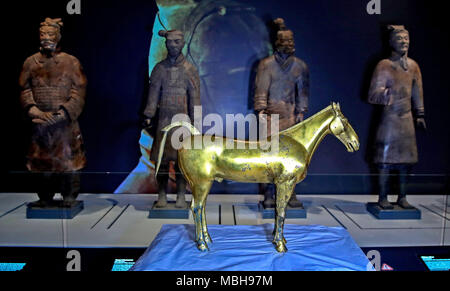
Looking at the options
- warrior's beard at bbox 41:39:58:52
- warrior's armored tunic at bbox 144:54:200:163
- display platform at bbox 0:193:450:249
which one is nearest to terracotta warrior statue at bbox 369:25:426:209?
display platform at bbox 0:193:450:249

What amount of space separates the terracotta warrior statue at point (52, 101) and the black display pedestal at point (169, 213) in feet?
2.30

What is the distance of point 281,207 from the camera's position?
6.11ft

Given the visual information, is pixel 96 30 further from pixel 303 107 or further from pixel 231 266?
pixel 231 266

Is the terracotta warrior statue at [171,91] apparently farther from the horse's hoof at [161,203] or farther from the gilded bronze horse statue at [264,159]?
the gilded bronze horse statue at [264,159]

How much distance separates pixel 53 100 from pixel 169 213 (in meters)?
1.24

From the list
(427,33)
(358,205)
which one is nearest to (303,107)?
(358,205)

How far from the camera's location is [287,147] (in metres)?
1.83

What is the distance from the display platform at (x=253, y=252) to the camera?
1.73 m

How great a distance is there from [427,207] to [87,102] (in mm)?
2884

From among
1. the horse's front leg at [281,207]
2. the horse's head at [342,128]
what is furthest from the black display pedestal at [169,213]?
the horse's head at [342,128]

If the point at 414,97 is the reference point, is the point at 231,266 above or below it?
below

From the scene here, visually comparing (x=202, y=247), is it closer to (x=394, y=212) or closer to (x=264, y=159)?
(x=264, y=159)

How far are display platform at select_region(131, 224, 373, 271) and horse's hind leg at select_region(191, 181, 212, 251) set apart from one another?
0.05m

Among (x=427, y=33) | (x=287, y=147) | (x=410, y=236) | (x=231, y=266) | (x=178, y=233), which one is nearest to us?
(x=231, y=266)
